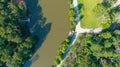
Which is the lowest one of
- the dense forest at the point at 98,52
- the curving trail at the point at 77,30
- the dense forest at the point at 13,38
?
the dense forest at the point at 98,52

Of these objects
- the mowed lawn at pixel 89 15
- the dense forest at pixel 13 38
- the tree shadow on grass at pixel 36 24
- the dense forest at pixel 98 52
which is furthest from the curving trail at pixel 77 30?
the dense forest at pixel 13 38

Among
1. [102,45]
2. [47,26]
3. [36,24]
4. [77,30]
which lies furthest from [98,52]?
[36,24]

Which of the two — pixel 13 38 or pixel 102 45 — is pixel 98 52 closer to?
pixel 102 45

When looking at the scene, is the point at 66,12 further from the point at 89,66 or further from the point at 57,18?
the point at 89,66

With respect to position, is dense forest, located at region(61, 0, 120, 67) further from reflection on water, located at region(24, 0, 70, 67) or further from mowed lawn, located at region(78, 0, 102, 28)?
reflection on water, located at region(24, 0, 70, 67)

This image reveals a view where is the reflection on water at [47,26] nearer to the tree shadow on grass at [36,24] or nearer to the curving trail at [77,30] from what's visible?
the tree shadow on grass at [36,24]

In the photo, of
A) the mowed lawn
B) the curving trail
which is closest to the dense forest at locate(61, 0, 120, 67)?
the curving trail

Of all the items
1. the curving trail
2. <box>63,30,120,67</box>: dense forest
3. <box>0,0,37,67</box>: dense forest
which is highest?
<box>0,0,37,67</box>: dense forest
